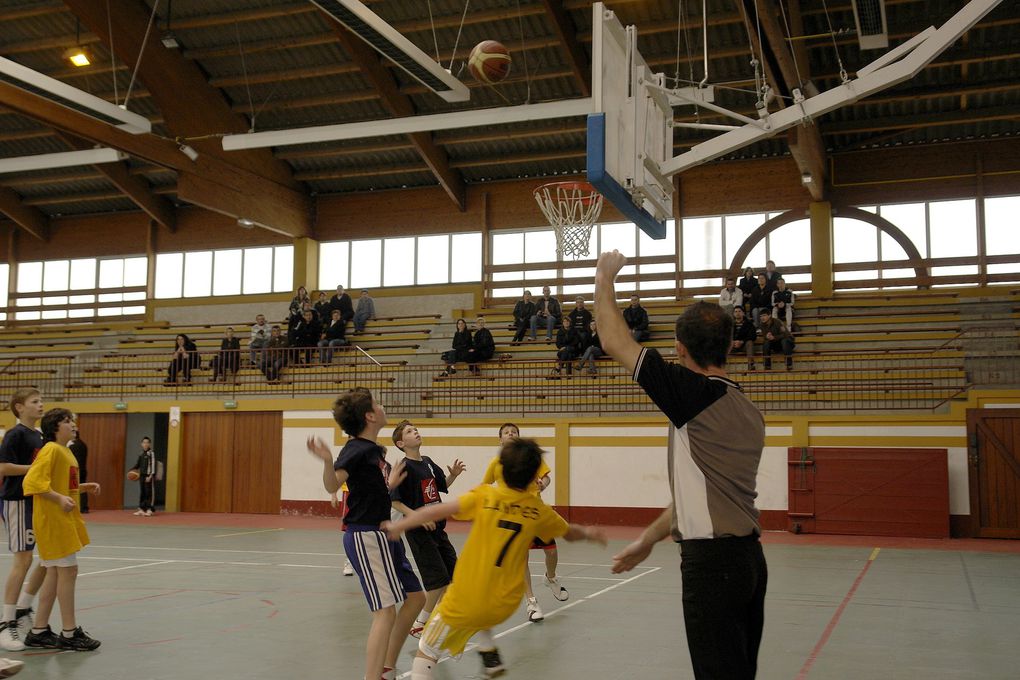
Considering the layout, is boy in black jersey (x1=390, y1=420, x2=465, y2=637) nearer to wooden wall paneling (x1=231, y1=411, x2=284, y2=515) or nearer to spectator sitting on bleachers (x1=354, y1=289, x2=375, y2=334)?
wooden wall paneling (x1=231, y1=411, x2=284, y2=515)

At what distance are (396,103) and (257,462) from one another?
9578 mm

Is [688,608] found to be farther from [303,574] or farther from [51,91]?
[51,91]

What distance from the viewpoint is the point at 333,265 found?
2938cm

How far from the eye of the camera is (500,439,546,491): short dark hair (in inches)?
187

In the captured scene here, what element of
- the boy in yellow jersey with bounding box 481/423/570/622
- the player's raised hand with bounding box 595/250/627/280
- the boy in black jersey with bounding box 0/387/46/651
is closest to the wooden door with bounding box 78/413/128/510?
the boy in black jersey with bounding box 0/387/46/651

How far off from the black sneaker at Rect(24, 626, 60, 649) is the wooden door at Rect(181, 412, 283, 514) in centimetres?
1533

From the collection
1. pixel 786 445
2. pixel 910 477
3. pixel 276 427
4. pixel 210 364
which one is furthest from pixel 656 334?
pixel 210 364

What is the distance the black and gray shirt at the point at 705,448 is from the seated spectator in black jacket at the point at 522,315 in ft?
65.9

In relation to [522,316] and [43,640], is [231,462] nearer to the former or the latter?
[522,316]

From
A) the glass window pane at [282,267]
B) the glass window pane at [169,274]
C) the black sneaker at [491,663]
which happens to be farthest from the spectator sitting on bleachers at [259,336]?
the black sneaker at [491,663]

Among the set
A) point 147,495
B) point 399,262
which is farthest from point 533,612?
point 399,262

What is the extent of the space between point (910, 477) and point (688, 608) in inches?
609

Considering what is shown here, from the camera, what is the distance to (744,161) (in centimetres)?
2553

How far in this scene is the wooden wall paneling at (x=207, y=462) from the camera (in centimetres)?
2325
